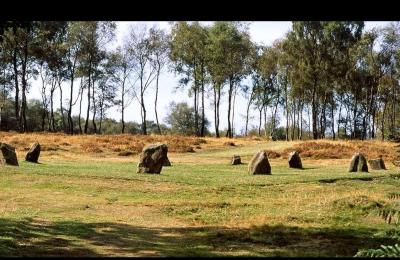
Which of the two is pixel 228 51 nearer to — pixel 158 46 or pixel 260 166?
pixel 158 46

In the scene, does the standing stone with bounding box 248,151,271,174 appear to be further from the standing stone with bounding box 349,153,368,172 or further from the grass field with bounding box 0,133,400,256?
the standing stone with bounding box 349,153,368,172

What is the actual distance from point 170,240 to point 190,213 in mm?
3948

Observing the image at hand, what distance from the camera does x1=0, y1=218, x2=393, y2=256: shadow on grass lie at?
31.9 ft

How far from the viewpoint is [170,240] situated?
36.6 ft

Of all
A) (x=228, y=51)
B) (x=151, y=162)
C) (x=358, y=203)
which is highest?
(x=228, y=51)

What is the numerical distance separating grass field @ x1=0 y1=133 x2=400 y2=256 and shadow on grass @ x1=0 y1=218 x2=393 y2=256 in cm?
2

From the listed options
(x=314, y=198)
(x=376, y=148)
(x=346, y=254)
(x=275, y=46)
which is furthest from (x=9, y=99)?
(x=346, y=254)

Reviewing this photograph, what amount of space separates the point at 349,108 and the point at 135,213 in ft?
222

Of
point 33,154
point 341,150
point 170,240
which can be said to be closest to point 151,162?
point 33,154

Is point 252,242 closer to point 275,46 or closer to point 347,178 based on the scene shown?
point 347,178

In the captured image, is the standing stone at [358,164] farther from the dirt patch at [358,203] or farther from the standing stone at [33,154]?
the standing stone at [33,154]

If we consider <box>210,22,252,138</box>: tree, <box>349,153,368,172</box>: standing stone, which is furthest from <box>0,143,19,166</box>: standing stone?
<box>210,22,252,138</box>: tree
